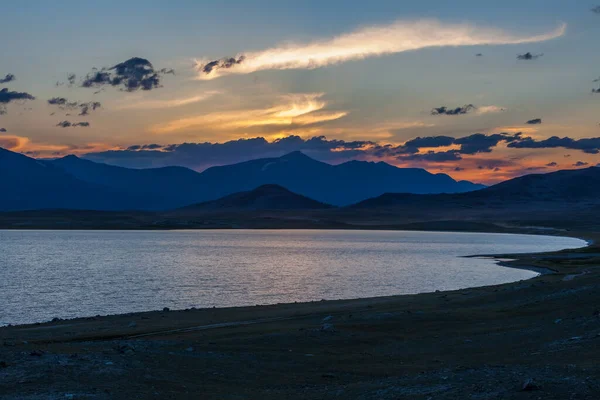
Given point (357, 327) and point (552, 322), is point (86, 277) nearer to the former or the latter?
point (357, 327)

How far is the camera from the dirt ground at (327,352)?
53.9ft

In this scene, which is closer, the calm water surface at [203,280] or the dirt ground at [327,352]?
the dirt ground at [327,352]

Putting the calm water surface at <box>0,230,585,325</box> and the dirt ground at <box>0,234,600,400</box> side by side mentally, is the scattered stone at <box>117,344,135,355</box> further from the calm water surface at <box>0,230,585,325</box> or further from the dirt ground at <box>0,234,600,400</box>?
the calm water surface at <box>0,230,585,325</box>

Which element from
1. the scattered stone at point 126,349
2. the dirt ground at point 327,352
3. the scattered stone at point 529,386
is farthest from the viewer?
the scattered stone at point 126,349

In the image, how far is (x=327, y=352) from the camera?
2481 cm

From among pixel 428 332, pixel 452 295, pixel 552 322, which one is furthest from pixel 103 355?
pixel 452 295

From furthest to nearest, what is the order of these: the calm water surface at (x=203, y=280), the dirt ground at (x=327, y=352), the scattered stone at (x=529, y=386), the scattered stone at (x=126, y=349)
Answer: the calm water surface at (x=203, y=280) → the scattered stone at (x=126, y=349) → the dirt ground at (x=327, y=352) → the scattered stone at (x=529, y=386)

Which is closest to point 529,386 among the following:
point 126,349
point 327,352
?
point 327,352

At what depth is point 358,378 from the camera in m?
20.3

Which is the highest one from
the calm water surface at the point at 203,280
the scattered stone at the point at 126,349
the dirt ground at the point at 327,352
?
the scattered stone at the point at 126,349

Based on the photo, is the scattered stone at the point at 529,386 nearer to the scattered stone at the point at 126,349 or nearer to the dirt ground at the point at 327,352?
the dirt ground at the point at 327,352

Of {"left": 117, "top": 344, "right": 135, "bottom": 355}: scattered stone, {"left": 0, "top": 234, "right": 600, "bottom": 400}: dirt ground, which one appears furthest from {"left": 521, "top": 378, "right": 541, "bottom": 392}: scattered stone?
{"left": 117, "top": 344, "right": 135, "bottom": 355}: scattered stone

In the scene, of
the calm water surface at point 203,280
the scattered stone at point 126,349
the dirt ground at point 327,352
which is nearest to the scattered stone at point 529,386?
the dirt ground at point 327,352

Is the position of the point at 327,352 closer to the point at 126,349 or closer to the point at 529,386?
the point at 126,349
